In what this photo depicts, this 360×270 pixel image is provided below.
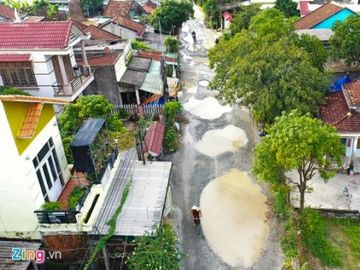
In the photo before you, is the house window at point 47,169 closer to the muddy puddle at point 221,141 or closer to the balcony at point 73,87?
the balcony at point 73,87

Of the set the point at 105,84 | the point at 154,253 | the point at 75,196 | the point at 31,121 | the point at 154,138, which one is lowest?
the point at 154,138

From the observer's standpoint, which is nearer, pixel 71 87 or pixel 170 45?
pixel 71 87

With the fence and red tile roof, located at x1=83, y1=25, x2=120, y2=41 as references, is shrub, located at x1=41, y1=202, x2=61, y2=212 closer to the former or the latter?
the fence

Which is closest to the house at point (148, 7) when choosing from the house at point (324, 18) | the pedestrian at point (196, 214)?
the house at point (324, 18)

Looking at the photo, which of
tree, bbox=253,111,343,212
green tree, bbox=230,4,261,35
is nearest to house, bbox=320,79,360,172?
tree, bbox=253,111,343,212

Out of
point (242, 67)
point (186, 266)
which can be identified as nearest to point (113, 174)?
point (186, 266)

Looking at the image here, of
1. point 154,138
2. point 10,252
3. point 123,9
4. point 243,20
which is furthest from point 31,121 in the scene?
point 123,9

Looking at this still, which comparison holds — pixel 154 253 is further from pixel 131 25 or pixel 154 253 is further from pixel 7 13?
pixel 7 13
